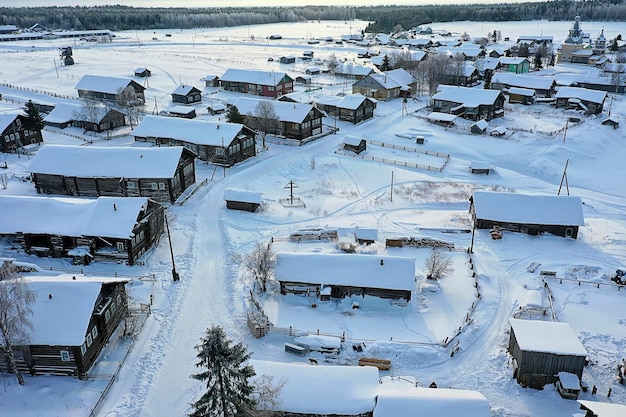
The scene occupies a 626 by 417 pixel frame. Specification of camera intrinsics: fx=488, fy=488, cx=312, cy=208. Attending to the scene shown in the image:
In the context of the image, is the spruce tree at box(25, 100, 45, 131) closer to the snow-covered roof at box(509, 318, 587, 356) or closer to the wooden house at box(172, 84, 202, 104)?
the wooden house at box(172, 84, 202, 104)

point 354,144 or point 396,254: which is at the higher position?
point 354,144

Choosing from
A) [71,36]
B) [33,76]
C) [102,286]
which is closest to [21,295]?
[102,286]

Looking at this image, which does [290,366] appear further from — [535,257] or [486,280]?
[535,257]

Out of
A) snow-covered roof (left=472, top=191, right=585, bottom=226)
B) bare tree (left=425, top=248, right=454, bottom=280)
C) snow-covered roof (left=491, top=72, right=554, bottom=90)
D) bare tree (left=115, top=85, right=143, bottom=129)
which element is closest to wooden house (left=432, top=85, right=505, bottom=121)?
snow-covered roof (left=491, top=72, right=554, bottom=90)

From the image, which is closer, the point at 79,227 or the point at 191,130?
the point at 79,227

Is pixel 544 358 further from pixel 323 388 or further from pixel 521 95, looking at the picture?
pixel 521 95

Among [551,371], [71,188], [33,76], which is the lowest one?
[551,371]

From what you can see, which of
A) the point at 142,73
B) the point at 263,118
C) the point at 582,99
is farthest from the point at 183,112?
the point at 582,99
